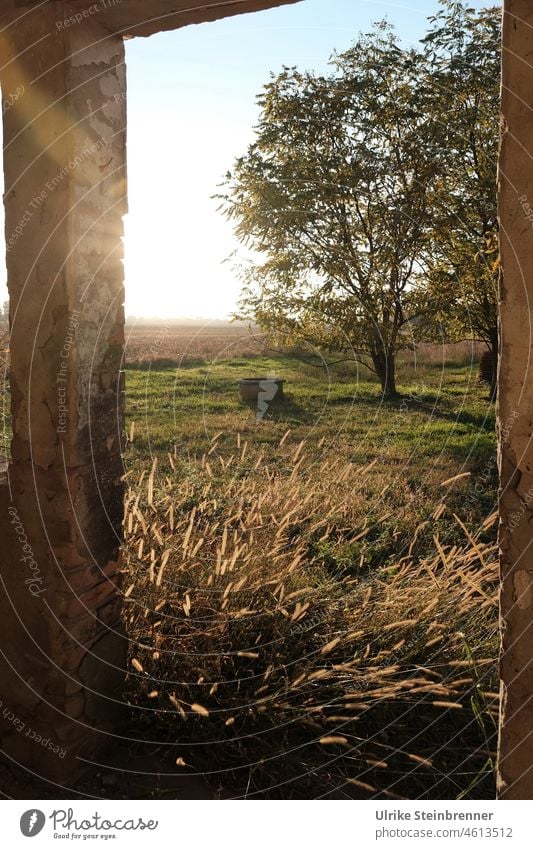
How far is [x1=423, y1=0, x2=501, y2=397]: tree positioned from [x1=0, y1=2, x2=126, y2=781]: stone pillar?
757cm

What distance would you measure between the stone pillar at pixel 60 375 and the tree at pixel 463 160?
7.57 meters

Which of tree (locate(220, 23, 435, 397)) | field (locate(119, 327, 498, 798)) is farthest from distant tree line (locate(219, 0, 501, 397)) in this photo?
field (locate(119, 327, 498, 798))

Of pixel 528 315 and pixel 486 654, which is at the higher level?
pixel 528 315

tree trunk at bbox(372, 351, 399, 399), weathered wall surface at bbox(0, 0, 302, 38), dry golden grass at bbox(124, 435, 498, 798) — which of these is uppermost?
weathered wall surface at bbox(0, 0, 302, 38)

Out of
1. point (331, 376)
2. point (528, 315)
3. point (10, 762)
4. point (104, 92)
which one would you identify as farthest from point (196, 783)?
point (331, 376)

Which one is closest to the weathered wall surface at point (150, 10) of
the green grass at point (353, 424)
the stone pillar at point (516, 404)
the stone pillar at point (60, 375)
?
the stone pillar at point (60, 375)

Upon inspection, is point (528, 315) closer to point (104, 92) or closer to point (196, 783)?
point (104, 92)

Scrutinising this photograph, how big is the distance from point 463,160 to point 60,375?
9.01m

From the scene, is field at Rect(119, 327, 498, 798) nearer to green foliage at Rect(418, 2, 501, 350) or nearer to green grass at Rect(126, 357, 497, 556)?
green grass at Rect(126, 357, 497, 556)

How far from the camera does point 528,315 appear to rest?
1.85 m

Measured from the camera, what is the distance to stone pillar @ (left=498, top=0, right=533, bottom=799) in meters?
1.81

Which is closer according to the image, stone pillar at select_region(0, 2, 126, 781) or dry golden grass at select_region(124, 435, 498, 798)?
stone pillar at select_region(0, 2, 126, 781)

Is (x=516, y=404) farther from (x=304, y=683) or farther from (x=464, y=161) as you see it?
(x=464, y=161)
